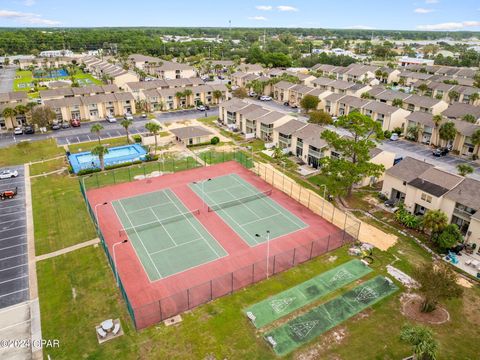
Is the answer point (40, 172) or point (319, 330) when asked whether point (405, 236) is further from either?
point (40, 172)

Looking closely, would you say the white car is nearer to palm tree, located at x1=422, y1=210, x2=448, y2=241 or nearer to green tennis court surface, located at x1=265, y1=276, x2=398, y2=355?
green tennis court surface, located at x1=265, y1=276, x2=398, y2=355

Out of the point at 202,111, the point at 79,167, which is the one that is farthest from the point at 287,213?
the point at 202,111

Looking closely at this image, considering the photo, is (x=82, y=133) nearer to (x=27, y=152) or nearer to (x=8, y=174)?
(x=27, y=152)

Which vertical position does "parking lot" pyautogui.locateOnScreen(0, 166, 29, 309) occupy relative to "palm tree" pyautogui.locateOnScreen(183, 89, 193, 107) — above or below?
below

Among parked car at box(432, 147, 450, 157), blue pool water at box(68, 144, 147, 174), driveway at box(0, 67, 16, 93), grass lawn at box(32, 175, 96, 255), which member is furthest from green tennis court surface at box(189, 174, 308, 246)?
driveway at box(0, 67, 16, 93)

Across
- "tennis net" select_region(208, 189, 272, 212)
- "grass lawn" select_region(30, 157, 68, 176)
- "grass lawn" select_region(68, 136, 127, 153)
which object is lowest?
"tennis net" select_region(208, 189, 272, 212)

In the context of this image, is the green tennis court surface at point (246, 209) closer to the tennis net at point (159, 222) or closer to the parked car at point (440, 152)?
the tennis net at point (159, 222)

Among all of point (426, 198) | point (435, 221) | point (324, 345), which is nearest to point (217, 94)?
point (426, 198)

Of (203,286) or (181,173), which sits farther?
(181,173)
